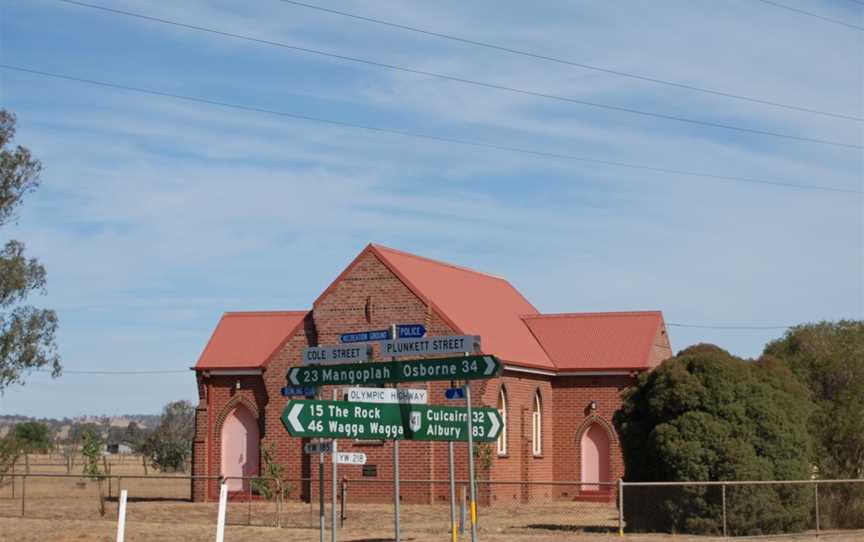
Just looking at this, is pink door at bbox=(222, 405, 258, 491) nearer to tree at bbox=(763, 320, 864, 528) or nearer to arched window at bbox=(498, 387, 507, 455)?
arched window at bbox=(498, 387, 507, 455)

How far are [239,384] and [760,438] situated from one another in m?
22.8

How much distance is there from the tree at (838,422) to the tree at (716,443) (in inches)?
74.0

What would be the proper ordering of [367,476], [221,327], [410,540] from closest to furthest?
[410,540] < [367,476] < [221,327]

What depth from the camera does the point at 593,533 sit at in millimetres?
29281

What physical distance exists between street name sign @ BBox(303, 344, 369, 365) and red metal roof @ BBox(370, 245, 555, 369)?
2223 centimetres

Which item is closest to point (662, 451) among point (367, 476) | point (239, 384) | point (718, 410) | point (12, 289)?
point (718, 410)

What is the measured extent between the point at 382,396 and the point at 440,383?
75.8ft

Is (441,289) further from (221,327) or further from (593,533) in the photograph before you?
(593,533)

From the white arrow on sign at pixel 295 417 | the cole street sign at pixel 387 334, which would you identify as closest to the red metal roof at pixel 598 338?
the cole street sign at pixel 387 334

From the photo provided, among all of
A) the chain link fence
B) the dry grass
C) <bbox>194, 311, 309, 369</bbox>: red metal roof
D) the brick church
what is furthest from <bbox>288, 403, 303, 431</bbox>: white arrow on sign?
<bbox>194, 311, 309, 369</bbox>: red metal roof

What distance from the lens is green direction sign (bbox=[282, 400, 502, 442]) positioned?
18672mm

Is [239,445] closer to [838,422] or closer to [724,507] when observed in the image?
[838,422]

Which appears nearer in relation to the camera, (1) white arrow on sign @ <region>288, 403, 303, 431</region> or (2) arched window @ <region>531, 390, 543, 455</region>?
(1) white arrow on sign @ <region>288, 403, 303, 431</region>

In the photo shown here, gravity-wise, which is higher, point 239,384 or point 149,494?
point 239,384
